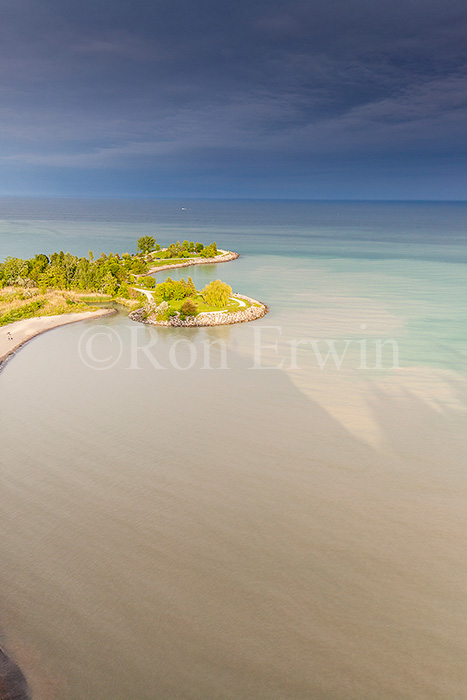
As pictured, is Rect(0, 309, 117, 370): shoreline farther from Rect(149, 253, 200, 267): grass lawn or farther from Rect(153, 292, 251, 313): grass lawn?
Rect(149, 253, 200, 267): grass lawn

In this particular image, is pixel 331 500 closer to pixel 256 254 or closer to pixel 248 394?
pixel 248 394

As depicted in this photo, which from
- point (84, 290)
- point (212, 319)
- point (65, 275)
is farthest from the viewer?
point (65, 275)

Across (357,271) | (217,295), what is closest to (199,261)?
(357,271)

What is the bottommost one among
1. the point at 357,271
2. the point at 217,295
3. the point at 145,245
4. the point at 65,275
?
the point at 217,295

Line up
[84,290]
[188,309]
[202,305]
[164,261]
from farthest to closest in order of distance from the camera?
[164,261]
[84,290]
[202,305]
[188,309]

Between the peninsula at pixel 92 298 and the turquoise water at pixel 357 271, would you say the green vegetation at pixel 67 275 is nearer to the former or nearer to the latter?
the peninsula at pixel 92 298

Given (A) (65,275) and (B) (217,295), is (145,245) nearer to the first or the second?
(A) (65,275)

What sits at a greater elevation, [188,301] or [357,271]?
[357,271]

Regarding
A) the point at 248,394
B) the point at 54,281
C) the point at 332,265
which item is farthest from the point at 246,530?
the point at 332,265
